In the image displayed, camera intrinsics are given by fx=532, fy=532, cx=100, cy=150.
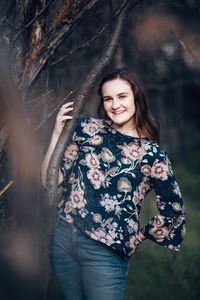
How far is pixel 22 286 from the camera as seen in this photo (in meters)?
2.53

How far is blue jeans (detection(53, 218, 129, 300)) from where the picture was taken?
2.37 m

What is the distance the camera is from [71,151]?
2.52m

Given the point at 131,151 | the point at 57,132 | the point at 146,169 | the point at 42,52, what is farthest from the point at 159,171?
the point at 42,52

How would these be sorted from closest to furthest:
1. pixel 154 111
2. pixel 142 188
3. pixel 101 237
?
1. pixel 101 237
2. pixel 142 188
3. pixel 154 111

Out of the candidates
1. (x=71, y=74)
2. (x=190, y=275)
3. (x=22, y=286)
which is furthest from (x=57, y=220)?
(x=190, y=275)

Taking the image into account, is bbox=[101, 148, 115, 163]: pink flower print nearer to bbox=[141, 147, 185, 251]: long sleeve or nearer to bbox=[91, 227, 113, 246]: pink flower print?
bbox=[141, 147, 185, 251]: long sleeve

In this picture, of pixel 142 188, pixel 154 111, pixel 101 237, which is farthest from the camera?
pixel 154 111

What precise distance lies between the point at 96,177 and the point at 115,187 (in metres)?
0.10

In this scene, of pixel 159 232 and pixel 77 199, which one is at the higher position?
pixel 77 199

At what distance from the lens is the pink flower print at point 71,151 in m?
2.51

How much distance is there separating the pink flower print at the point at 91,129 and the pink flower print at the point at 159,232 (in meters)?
0.54

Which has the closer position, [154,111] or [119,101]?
[119,101]

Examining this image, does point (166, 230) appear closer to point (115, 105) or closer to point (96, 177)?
point (96, 177)

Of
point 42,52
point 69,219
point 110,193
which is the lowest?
point 69,219
